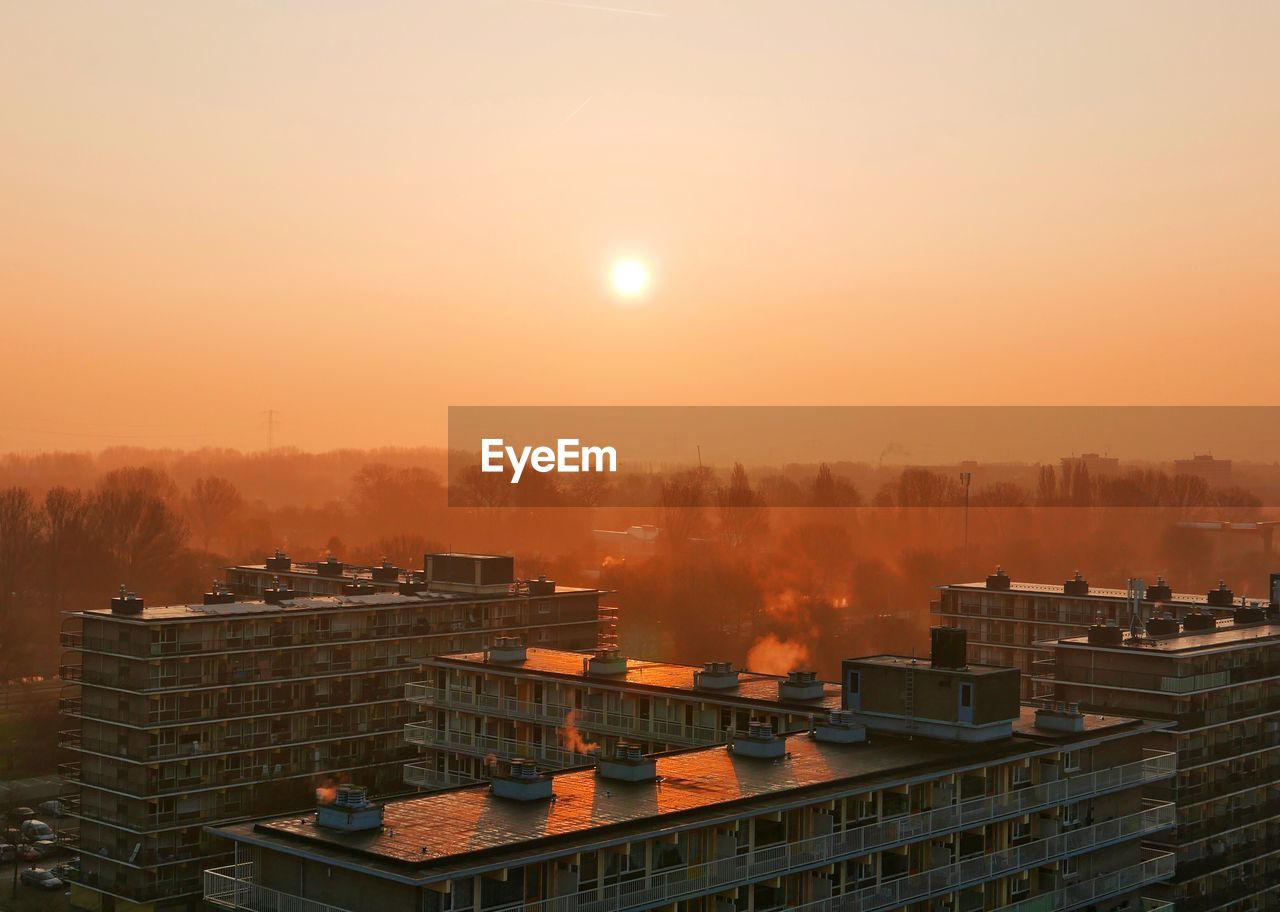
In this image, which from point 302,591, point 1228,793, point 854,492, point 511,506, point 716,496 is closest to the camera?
point 1228,793

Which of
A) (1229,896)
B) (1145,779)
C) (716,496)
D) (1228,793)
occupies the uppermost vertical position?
(716,496)

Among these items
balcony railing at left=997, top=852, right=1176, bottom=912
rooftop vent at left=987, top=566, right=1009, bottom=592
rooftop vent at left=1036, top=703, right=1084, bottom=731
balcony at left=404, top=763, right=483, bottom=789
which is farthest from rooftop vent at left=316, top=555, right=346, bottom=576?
balcony railing at left=997, top=852, right=1176, bottom=912

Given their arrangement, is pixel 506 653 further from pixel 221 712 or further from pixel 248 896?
pixel 248 896

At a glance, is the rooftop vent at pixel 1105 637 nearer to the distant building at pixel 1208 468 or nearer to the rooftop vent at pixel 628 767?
the rooftop vent at pixel 628 767

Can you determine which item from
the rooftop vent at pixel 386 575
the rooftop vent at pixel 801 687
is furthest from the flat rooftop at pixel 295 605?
the rooftop vent at pixel 801 687

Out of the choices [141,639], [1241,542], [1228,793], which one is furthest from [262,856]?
[1241,542]

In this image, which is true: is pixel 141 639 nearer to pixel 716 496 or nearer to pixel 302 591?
pixel 302 591
